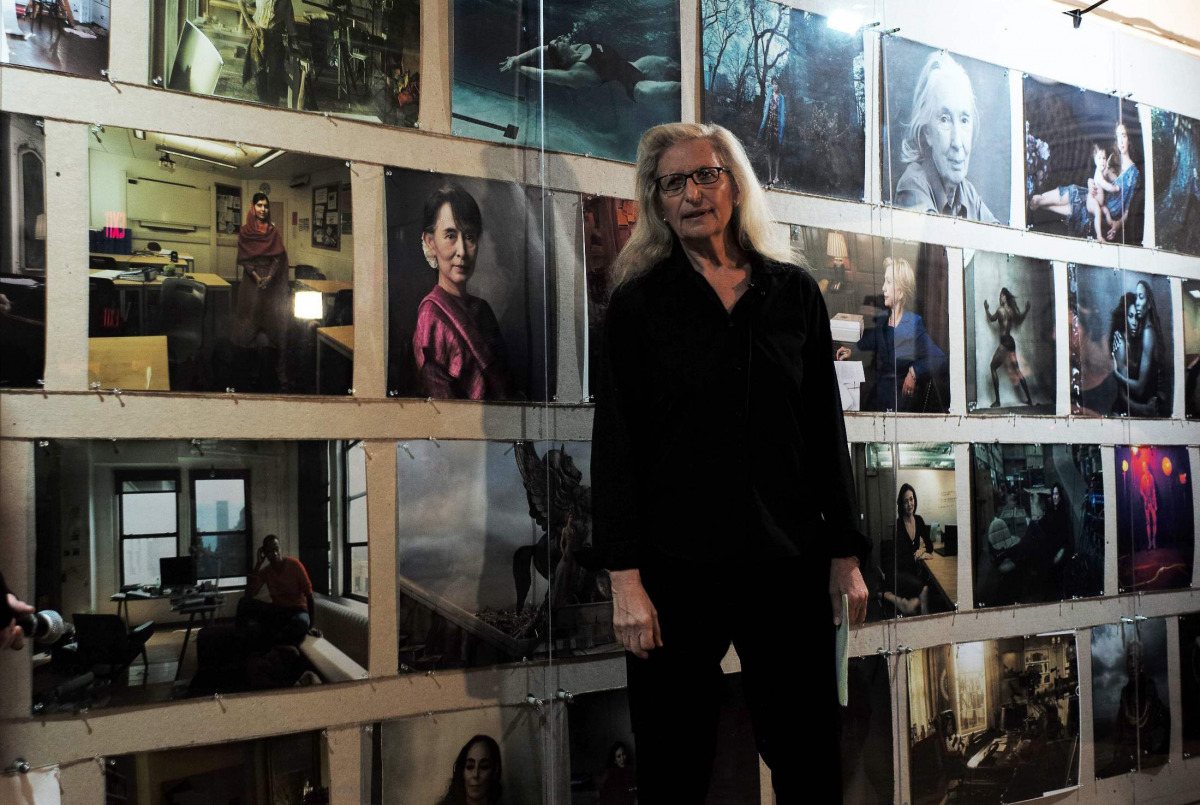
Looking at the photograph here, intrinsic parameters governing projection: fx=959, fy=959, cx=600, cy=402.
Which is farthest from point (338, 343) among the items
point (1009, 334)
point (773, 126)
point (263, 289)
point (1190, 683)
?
point (1190, 683)

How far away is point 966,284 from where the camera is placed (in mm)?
3129

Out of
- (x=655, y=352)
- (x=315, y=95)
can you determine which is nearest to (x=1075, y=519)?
(x=655, y=352)

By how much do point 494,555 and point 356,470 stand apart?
0.40m

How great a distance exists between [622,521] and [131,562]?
100cm

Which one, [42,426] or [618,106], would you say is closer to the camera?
[42,426]

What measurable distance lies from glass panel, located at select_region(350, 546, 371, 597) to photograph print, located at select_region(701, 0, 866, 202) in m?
1.49

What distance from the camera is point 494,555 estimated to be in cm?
233

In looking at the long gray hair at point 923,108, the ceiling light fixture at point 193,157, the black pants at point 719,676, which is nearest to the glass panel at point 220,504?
the ceiling light fixture at point 193,157

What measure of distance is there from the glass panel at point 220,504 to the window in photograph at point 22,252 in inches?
15.1

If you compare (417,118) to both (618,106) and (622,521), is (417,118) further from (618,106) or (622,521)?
(622,521)

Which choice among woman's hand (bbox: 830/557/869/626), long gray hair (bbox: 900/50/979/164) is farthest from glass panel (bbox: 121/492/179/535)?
long gray hair (bbox: 900/50/979/164)

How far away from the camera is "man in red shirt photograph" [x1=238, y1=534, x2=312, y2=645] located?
6.71ft

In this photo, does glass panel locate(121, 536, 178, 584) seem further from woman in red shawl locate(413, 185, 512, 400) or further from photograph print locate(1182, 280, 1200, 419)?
photograph print locate(1182, 280, 1200, 419)

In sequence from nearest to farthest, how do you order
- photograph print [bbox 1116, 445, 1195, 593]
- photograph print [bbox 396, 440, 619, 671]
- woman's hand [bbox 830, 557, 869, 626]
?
woman's hand [bbox 830, 557, 869, 626] → photograph print [bbox 396, 440, 619, 671] → photograph print [bbox 1116, 445, 1195, 593]
